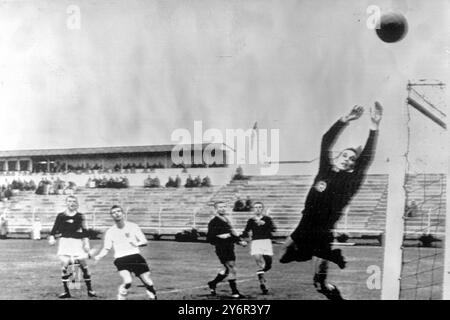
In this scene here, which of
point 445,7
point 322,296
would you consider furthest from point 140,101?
point 445,7

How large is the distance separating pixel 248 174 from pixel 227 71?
0.67 metres

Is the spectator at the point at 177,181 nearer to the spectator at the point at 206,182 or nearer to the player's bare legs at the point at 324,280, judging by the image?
the spectator at the point at 206,182

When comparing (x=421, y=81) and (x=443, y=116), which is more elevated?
(x=421, y=81)

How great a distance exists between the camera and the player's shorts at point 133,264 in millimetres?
3807

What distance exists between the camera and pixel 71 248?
393 cm

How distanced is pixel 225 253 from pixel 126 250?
0.66m

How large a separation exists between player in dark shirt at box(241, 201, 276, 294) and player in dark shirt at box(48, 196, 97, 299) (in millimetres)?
1088

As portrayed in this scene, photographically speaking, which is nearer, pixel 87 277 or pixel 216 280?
pixel 216 280

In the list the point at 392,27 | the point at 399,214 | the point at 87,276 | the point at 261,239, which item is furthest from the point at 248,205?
the point at 392,27

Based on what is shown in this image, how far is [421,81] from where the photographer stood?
11.9 feet

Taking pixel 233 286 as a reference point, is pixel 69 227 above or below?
above

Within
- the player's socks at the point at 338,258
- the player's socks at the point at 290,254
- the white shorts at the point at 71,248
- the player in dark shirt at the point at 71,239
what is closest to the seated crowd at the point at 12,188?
the player in dark shirt at the point at 71,239

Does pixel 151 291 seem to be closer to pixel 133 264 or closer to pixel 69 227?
pixel 133 264
